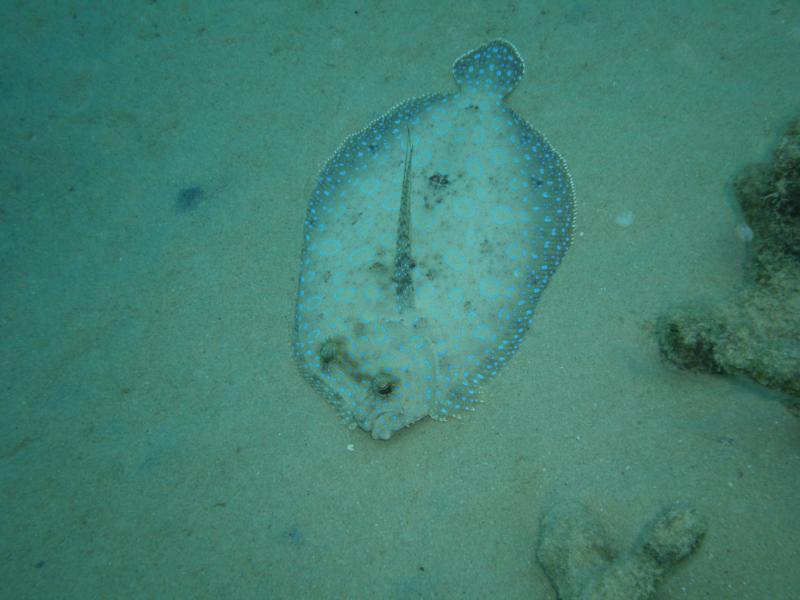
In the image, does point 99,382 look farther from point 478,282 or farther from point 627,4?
point 627,4

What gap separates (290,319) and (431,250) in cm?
169

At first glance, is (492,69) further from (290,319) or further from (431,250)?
(290,319)

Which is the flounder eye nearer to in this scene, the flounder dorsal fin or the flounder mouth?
the flounder mouth

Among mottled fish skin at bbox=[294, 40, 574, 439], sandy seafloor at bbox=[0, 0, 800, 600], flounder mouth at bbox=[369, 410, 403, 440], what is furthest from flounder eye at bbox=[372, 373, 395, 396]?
sandy seafloor at bbox=[0, 0, 800, 600]

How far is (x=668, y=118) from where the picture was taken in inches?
204

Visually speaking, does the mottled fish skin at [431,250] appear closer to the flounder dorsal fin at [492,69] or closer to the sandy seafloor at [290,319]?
the flounder dorsal fin at [492,69]

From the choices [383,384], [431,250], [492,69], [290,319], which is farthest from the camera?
[492,69]

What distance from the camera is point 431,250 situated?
14.7 ft

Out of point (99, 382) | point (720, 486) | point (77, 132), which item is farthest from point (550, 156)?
point (77, 132)

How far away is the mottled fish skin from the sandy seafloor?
38 centimetres

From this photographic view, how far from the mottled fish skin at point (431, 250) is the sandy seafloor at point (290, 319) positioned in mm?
380

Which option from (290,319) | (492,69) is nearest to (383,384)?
(290,319)

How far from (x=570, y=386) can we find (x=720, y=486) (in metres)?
1.30

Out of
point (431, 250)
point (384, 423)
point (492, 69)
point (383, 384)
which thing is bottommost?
point (384, 423)
